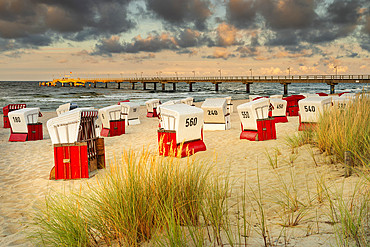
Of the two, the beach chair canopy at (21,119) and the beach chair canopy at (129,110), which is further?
the beach chair canopy at (129,110)

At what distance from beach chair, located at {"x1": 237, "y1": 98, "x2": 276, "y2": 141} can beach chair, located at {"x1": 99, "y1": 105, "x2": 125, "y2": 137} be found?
6.12 metres

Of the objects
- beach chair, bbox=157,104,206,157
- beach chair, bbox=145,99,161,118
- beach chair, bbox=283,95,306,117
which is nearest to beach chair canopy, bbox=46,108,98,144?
beach chair, bbox=157,104,206,157

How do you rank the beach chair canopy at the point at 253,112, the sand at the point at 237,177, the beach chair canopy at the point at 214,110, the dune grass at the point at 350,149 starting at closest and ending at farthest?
the sand at the point at 237,177, the dune grass at the point at 350,149, the beach chair canopy at the point at 253,112, the beach chair canopy at the point at 214,110

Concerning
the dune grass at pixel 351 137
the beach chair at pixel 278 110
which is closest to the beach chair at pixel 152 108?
the beach chair at pixel 278 110

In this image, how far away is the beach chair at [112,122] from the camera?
43.0 ft

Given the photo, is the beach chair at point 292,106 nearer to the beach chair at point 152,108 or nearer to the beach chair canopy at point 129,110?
the beach chair at point 152,108

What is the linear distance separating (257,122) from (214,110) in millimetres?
3591

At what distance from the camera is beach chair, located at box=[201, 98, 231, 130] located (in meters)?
13.1

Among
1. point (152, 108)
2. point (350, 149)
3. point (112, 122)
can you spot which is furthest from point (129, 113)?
point (350, 149)

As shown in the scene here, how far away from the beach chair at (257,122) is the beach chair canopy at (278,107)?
5.28 m

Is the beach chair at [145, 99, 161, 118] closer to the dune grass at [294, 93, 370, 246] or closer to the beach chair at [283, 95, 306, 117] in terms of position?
the beach chair at [283, 95, 306, 117]

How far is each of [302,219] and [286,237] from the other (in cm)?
53

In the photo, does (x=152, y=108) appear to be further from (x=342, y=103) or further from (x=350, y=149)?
(x=350, y=149)

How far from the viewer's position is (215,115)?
43.8ft
